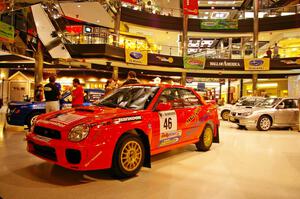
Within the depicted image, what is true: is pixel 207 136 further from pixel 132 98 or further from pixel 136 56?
pixel 136 56

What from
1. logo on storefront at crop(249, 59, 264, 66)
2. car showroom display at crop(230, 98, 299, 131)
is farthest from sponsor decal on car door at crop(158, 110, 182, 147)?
logo on storefront at crop(249, 59, 264, 66)

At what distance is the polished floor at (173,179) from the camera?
329 centimetres

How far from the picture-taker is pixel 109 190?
3.34 metres

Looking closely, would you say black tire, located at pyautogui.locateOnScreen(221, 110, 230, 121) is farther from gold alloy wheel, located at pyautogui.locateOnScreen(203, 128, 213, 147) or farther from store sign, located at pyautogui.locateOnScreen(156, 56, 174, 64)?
gold alloy wheel, located at pyautogui.locateOnScreen(203, 128, 213, 147)

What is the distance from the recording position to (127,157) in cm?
375

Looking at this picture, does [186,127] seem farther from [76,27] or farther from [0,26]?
[76,27]

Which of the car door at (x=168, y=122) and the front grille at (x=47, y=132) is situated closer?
the front grille at (x=47, y=132)

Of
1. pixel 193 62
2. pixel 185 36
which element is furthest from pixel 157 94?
pixel 185 36

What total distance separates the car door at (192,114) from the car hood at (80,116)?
150 cm

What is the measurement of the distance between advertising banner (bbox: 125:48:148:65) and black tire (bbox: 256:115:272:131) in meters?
8.83

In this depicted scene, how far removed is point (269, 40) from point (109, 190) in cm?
2566

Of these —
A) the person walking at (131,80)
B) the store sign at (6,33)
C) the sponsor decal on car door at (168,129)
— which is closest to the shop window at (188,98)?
the sponsor decal on car door at (168,129)

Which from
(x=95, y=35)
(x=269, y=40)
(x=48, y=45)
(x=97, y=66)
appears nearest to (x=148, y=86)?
(x=48, y=45)

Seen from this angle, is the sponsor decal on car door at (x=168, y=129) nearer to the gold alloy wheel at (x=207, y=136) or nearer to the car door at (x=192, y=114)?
the car door at (x=192, y=114)
